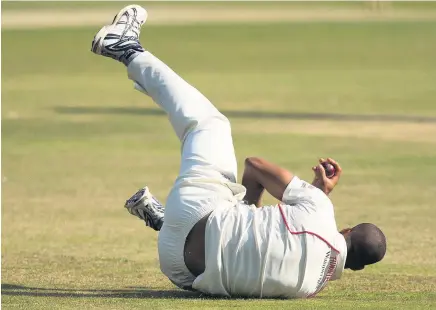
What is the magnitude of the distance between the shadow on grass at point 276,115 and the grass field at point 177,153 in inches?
1.5

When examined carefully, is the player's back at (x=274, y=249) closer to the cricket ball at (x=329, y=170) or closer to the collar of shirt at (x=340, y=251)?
the collar of shirt at (x=340, y=251)

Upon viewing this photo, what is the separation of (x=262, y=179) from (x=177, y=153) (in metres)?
8.59

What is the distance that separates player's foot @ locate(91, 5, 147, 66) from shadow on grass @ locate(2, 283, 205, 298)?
1.38 meters

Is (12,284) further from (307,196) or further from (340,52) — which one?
(340,52)

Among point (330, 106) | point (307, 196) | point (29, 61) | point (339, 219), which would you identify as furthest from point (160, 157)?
point (29, 61)

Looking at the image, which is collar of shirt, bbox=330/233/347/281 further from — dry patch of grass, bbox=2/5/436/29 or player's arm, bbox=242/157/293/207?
dry patch of grass, bbox=2/5/436/29

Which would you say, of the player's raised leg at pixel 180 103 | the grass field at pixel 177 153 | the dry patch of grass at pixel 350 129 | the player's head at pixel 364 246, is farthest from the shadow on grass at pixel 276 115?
the player's head at pixel 364 246

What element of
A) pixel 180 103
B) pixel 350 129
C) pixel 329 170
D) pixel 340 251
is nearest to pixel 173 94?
pixel 180 103

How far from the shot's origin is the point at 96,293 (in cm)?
734

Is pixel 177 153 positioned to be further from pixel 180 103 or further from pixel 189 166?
pixel 189 166

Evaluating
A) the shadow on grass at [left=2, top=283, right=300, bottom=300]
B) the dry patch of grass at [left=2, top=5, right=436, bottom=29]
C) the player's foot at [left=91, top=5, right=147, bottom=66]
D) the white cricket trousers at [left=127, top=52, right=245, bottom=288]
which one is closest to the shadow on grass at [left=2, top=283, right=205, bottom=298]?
the shadow on grass at [left=2, top=283, right=300, bottom=300]

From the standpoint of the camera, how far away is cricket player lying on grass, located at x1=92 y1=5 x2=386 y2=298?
→ 6645 mm

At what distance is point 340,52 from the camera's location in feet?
115

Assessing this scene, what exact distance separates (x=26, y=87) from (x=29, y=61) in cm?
772
